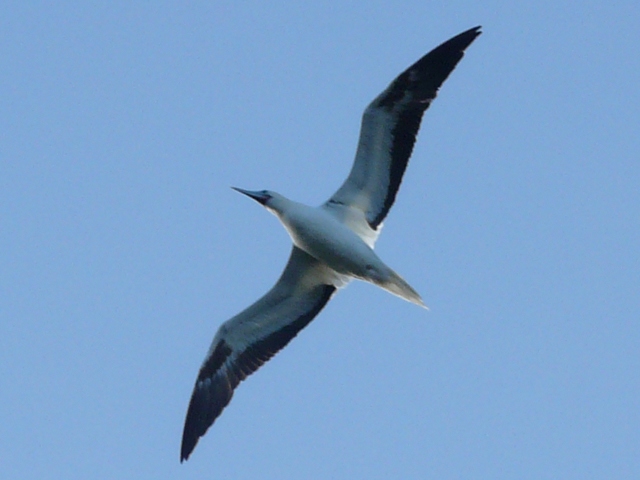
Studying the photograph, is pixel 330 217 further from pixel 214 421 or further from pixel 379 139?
pixel 214 421

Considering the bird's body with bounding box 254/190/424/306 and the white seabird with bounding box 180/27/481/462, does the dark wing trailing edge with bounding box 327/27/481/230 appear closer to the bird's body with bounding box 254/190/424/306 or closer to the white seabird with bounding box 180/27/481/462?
the white seabird with bounding box 180/27/481/462

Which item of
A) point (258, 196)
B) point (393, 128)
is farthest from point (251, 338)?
point (393, 128)

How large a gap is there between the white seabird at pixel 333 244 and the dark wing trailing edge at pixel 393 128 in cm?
1

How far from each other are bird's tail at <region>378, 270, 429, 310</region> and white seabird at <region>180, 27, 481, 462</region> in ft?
0.04

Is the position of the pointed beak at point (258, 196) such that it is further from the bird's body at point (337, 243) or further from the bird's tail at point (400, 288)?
the bird's tail at point (400, 288)

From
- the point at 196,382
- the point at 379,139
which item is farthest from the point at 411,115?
the point at 196,382

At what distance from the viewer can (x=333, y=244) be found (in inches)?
617

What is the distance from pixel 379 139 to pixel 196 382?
4069mm

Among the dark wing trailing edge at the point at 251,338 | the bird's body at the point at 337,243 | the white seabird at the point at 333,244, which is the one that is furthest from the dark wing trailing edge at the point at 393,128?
the dark wing trailing edge at the point at 251,338

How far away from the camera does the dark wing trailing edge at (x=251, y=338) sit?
16.8 meters

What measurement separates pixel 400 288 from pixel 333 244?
0.97m

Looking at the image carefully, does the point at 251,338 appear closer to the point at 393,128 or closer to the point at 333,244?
the point at 333,244

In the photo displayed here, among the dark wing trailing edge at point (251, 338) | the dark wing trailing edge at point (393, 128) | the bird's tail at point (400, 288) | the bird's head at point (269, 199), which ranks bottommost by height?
the dark wing trailing edge at point (251, 338)

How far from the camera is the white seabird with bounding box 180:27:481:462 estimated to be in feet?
51.3
